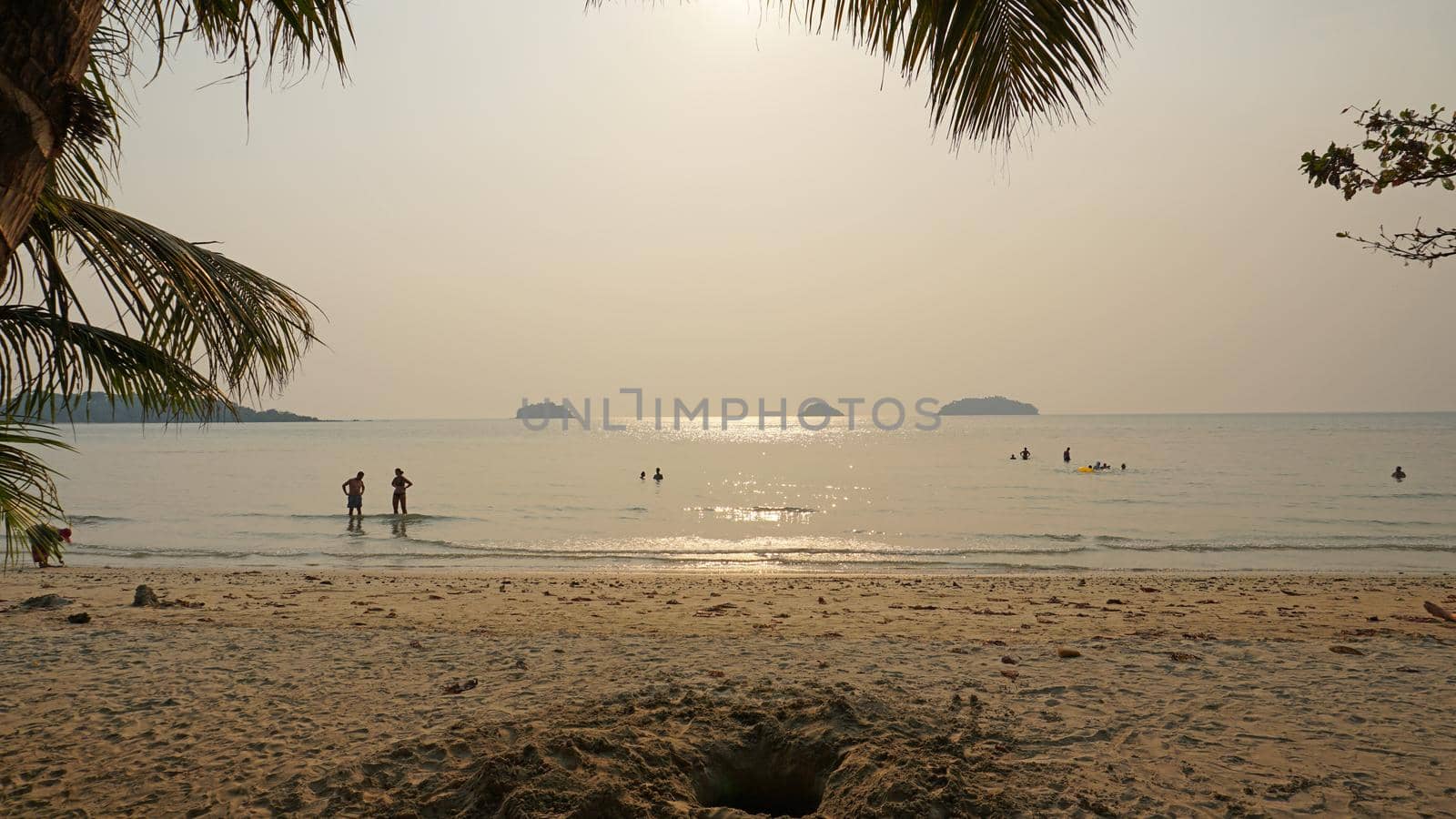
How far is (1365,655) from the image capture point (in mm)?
→ 6793

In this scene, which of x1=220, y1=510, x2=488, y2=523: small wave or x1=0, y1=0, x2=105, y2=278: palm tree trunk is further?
x1=220, y1=510, x2=488, y2=523: small wave

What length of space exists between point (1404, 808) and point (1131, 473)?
51.1 meters

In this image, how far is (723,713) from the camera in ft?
15.2

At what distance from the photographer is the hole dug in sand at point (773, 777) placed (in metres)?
4.05

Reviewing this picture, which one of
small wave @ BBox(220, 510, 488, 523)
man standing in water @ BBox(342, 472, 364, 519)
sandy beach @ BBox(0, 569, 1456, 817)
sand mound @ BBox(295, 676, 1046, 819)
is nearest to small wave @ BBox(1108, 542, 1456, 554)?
sandy beach @ BBox(0, 569, 1456, 817)

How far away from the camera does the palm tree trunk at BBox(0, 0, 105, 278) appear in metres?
1.65

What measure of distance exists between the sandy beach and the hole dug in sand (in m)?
0.01

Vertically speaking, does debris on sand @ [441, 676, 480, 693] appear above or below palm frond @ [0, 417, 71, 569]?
below

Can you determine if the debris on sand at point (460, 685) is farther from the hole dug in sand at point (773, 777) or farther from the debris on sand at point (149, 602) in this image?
the debris on sand at point (149, 602)

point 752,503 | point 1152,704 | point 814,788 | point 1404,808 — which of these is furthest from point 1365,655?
point 752,503

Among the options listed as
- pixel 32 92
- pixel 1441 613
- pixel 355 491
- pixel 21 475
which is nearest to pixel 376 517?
pixel 355 491

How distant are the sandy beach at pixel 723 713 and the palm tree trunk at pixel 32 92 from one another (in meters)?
2.71

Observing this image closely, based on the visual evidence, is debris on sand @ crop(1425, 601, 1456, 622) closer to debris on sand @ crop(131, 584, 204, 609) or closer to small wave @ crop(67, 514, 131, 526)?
debris on sand @ crop(131, 584, 204, 609)

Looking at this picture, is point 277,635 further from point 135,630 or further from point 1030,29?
point 1030,29
